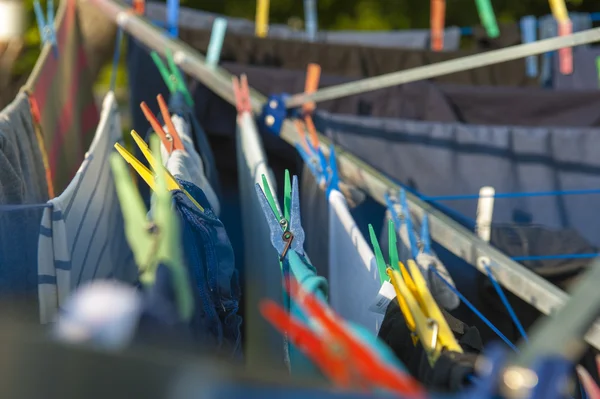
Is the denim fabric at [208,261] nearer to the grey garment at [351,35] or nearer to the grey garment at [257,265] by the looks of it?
the grey garment at [257,265]

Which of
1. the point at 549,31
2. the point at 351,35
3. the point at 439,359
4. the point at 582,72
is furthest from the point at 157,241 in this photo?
the point at 351,35

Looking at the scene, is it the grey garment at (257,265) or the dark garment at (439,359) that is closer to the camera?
the dark garment at (439,359)

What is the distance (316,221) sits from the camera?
1.10 m

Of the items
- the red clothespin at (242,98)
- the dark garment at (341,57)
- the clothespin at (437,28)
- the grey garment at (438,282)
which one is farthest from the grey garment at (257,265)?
the clothespin at (437,28)

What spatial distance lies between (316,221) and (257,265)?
0.47 ft

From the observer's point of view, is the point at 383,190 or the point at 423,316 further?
the point at 383,190

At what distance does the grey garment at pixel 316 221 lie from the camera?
3.49ft

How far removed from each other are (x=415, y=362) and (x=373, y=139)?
0.73 m

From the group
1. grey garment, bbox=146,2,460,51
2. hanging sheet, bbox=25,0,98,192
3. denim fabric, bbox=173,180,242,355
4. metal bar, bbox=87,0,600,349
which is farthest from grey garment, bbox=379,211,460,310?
grey garment, bbox=146,2,460,51

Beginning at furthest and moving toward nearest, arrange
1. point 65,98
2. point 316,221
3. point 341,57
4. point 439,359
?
point 341,57 → point 65,98 → point 316,221 → point 439,359

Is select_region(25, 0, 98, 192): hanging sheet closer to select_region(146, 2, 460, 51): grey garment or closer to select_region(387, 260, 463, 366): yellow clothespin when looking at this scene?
select_region(146, 2, 460, 51): grey garment

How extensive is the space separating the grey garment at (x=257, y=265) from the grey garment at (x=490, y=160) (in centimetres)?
28

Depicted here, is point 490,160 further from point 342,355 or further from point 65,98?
point 342,355

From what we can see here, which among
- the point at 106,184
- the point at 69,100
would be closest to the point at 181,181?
the point at 106,184
